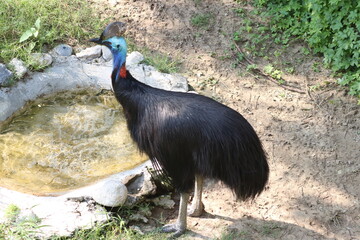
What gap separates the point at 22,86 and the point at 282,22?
295 cm

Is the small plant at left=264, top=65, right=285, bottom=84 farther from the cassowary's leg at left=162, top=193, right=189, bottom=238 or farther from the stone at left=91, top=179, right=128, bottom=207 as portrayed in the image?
the stone at left=91, top=179, right=128, bottom=207

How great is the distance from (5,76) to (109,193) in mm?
1842

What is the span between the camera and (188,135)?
330 cm

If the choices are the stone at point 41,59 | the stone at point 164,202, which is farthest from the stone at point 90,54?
the stone at point 164,202

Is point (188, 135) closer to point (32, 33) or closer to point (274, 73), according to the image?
point (274, 73)

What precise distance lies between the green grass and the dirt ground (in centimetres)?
32

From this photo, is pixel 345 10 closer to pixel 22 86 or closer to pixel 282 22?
pixel 282 22

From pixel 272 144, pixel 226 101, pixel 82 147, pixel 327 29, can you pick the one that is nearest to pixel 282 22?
pixel 327 29

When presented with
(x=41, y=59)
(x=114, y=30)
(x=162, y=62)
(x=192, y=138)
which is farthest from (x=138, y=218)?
(x=41, y=59)

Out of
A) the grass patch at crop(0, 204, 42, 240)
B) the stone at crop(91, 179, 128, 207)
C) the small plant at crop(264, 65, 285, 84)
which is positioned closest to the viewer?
the grass patch at crop(0, 204, 42, 240)

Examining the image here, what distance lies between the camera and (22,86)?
480cm

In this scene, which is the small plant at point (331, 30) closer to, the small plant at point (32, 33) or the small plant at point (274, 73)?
the small plant at point (274, 73)

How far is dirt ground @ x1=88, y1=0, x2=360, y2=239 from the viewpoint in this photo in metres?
3.84

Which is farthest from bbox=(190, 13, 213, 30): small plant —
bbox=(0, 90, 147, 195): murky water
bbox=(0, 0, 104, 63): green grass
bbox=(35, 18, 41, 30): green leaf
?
bbox=(35, 18, 41, 30): green leaf
